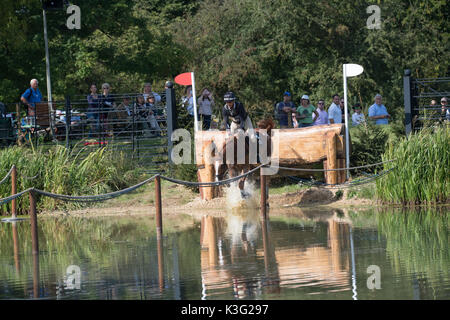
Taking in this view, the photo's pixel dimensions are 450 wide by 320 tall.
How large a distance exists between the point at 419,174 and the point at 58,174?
821cm

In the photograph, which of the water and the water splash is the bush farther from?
the water

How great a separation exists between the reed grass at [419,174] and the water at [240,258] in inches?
47.4

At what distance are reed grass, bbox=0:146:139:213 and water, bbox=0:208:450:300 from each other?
7.53 ft

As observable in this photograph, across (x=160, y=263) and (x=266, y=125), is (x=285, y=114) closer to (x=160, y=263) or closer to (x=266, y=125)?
(x=266, y=125)

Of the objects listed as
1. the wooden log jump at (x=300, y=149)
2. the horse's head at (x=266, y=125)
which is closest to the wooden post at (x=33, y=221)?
the wooden log jump at (x=300, y=149)

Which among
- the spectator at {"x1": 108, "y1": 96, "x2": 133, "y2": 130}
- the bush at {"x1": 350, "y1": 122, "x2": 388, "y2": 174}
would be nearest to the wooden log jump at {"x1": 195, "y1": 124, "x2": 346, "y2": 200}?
the bush at {"x1": 350, "y1": 122, "x2": 388, "y2": 174}

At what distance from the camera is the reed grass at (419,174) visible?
17.4 m

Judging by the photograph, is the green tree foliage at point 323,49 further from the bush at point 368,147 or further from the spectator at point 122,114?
the bush at point 368,147

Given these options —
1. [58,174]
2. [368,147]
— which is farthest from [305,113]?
[58,174]

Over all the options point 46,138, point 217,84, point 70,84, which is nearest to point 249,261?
point 46,138

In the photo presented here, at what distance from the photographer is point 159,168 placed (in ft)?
74.0

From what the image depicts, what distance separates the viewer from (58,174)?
19641mm

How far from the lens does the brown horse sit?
18625mm
